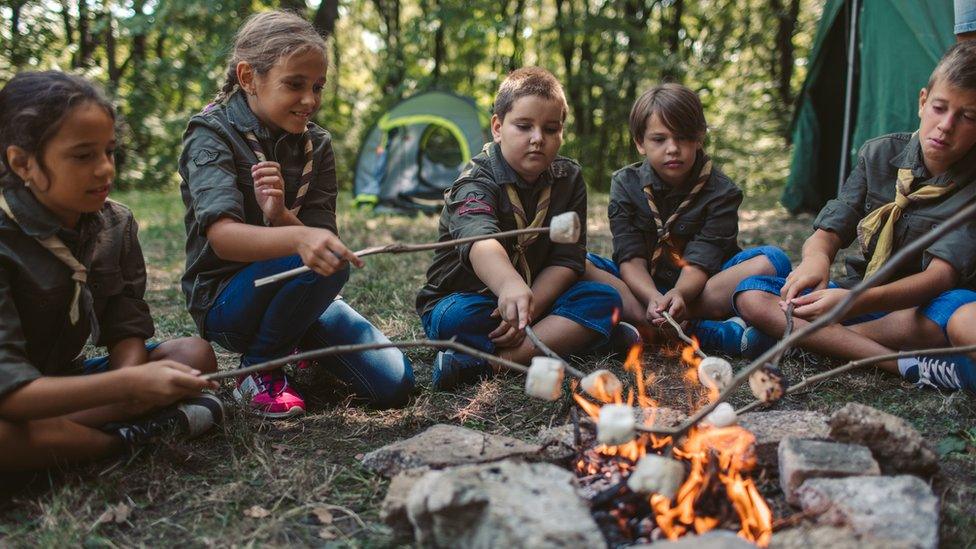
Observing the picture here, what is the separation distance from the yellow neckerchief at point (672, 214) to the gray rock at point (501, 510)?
1880 millimetres

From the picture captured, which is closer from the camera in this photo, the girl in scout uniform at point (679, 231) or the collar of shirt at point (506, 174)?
the collar of shirt at point (506, 174)

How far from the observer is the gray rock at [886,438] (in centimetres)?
183

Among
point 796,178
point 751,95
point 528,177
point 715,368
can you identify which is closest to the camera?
point 715,368

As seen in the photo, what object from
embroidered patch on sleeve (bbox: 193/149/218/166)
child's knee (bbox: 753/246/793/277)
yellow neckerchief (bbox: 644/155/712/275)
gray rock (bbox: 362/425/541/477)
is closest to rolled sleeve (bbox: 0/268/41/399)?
embroidered patch on sleeve (bbox: 193/149/218/166)

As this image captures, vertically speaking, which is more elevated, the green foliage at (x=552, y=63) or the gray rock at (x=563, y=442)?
the green foliage at (x=552, y=63)

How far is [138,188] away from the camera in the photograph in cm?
1390

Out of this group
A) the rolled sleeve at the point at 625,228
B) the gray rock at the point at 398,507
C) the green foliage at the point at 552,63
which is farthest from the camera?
the green foliage at the point at 552,63

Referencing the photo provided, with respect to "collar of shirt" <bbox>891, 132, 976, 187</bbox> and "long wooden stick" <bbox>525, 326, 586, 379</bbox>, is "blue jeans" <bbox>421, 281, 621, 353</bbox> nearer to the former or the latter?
"long wooden stick" <bbox>525, 326, 586, 379</bbox>

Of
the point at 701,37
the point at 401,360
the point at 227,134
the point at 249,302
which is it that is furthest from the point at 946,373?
the point at 701,37

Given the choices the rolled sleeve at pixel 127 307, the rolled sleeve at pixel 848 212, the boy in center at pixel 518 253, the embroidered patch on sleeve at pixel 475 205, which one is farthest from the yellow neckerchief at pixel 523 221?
the rolled sleeve at pixel 127 307

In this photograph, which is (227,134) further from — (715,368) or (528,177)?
(715,368)

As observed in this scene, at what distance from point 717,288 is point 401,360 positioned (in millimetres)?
1444

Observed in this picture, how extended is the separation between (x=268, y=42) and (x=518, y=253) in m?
1.19

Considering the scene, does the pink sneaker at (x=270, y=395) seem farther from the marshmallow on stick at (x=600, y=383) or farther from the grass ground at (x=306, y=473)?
the marshmallow on stick at (x=600, y=383)
